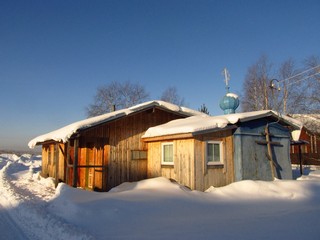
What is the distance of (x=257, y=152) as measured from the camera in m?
13.0

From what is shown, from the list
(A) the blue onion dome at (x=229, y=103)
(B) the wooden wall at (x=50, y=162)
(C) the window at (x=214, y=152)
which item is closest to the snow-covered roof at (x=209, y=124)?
(C) the window at (x=214, y=152)

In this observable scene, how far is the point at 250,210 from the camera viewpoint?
839 cm

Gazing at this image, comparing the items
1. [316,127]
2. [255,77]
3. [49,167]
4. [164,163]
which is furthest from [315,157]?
[49,167]

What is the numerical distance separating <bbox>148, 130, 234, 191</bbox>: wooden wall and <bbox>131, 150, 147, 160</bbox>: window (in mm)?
1351

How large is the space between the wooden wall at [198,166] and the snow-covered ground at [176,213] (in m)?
0.68

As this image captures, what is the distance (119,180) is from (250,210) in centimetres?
670

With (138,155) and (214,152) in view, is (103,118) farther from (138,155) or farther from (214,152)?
(214,152)

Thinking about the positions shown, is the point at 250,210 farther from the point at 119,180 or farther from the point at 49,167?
the point at 49,167

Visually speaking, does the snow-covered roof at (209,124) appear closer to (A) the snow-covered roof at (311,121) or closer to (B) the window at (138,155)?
(B) the window at (138,155)

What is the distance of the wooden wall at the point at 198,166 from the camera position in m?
11.5

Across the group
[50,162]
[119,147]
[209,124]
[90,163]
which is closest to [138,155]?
[119,147]

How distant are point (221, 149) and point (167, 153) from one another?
2.35 metres

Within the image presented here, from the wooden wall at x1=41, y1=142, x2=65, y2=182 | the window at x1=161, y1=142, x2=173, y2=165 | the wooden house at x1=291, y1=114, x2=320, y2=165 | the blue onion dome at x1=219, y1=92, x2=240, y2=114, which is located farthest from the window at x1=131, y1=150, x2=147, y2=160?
the wooden house at x1=291, y1=114, x2=320, y2=165

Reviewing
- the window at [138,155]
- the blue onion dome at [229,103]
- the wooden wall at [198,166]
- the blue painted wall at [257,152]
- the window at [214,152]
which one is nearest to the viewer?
the wooden wall at [198,166]
